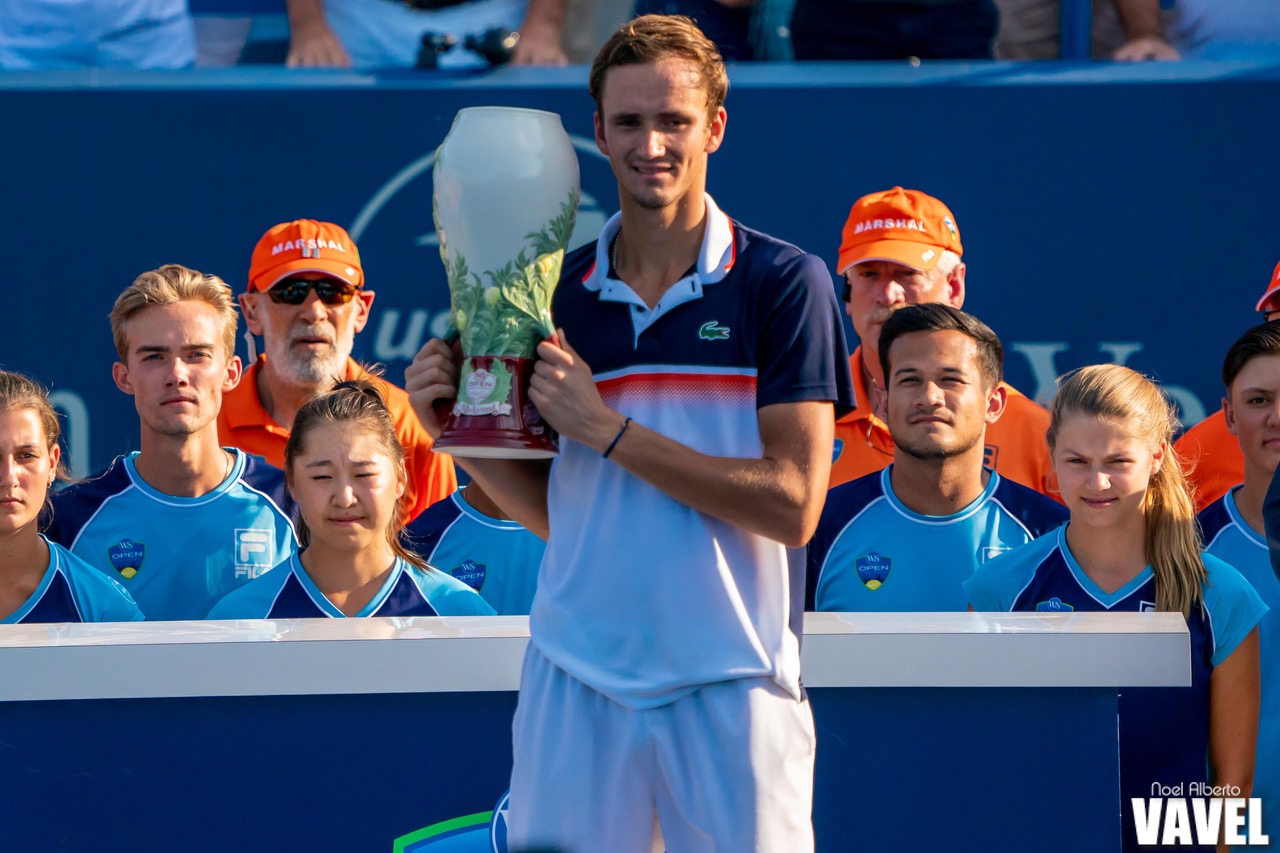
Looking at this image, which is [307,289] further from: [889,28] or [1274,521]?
[1274,521]

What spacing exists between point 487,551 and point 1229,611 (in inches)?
62.9

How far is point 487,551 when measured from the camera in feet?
11.8

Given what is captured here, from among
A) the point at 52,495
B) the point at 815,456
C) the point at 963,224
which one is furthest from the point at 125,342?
the point at 963,224

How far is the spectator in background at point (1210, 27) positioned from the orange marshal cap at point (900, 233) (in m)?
1.40

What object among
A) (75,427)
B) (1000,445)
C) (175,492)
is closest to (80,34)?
(75,427)

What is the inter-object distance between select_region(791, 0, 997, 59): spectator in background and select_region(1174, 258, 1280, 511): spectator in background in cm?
150

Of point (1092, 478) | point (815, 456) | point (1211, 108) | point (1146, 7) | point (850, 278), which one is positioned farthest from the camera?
point (1146, 7)

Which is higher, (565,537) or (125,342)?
(125,342)

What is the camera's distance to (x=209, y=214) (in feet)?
16.1

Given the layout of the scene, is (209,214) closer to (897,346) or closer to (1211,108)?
(897,346)

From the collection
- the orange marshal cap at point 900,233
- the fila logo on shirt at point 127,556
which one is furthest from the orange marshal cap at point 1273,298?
the fila logo on shirt at point 127,556

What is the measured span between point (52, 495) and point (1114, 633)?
2466 mm

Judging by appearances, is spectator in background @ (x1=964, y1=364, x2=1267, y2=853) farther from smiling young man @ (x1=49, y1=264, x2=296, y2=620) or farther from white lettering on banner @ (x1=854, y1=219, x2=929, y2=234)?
smiling young man @ (x1=49, y1=264, x2=296, y2=620)

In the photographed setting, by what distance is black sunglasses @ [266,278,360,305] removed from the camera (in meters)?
4.25
